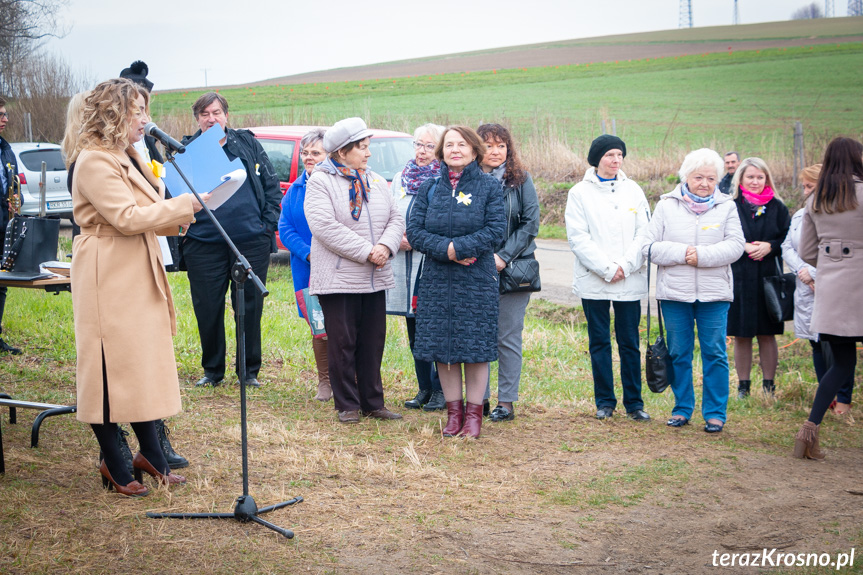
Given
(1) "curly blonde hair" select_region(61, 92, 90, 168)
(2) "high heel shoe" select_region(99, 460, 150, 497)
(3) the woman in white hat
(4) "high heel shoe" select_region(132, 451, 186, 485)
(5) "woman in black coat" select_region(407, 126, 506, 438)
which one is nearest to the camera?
(1) "curly blonde hair" select_region(61, 92, 90, 168)

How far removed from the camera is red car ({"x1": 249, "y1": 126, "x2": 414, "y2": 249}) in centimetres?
1117

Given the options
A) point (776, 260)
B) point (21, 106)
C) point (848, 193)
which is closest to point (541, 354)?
point (776, 260)

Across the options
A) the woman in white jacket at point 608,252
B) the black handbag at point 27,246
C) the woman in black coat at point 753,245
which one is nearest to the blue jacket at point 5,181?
the black handbag at point 27,246

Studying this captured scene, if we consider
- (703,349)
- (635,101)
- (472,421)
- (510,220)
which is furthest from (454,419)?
(635,101)

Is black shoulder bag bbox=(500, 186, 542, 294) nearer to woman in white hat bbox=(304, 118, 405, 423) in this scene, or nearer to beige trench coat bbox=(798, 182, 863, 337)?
woman in white hat bbox=(304, 118, 405, 423)

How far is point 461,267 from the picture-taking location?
5324 mm

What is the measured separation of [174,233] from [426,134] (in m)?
2.34

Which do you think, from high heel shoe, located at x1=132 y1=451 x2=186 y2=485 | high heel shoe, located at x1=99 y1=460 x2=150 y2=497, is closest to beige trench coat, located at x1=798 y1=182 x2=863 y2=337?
high heel shoe, located at x1=132 y1=451 x2=186 y2=485

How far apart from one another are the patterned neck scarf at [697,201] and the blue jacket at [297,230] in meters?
2.67

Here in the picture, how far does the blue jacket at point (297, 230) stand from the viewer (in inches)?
244

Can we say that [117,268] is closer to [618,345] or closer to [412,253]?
[412,253]

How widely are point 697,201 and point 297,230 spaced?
286 centimetres

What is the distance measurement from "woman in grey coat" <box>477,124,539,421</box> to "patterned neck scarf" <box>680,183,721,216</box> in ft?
3.34

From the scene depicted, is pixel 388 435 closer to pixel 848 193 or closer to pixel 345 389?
pixel 345 389
